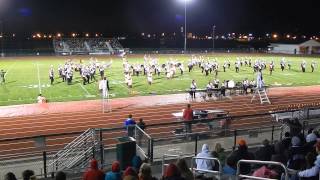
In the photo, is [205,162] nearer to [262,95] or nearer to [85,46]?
[262,95]

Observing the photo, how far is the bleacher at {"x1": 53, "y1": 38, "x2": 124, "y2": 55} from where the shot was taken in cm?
7297

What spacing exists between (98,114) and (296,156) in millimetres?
15848

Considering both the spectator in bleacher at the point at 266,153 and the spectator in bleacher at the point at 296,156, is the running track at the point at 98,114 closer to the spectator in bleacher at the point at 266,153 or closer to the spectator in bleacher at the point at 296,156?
the spectator in bleacher at the point at 266,153

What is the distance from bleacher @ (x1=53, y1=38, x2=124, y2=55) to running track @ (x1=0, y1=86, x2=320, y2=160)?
46833mm

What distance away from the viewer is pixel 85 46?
255 ft

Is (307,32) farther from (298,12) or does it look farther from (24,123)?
(24,123)

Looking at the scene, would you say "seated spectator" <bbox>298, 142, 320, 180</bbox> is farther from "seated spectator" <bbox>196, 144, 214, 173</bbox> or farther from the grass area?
the grass area

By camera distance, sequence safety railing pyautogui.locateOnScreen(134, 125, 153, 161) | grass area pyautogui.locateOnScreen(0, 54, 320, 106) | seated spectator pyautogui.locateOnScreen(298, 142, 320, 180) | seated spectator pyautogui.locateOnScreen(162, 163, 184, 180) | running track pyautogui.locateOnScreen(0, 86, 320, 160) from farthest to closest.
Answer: grass area pyautogui.locateOnScreen(0, 54, 320, 106) → running track pyautogui.locateOnScreen(0, 86, 320, 160) → safety railing pyautogui.locateOnScreen(134, 125, 153, 161) → seated spectator pyautogui.locateOnScreen(298, 142, 320, 180) → seated spectator pyautogui.locateOnScreen(162, 163, 184, 180)

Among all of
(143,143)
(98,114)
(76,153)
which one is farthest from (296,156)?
(98,114)

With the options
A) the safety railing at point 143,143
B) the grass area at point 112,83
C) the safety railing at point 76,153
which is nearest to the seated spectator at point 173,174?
the safety railing at point 143,143

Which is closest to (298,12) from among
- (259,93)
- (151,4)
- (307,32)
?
(307,32)

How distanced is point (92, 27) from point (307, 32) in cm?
5343

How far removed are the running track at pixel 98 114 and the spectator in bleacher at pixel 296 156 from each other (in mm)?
6590

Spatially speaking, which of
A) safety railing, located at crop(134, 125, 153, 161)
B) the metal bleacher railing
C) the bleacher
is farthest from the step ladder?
the bleacher
